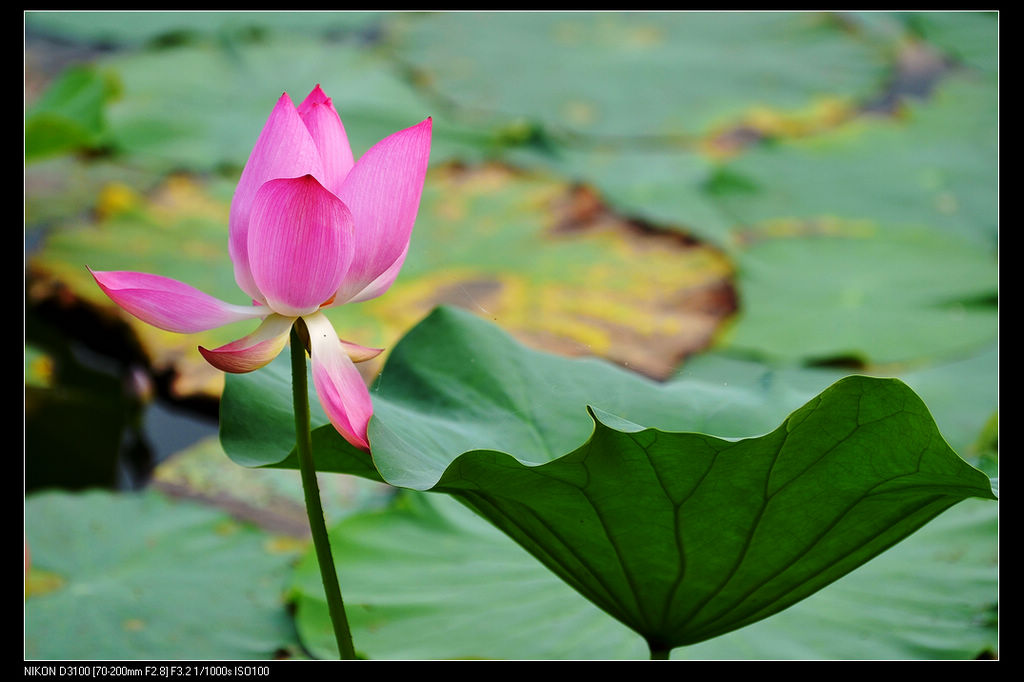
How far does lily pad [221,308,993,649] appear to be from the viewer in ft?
1.68

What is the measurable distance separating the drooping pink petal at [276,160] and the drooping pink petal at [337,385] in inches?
2.4

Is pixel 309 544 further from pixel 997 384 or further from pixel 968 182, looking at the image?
pixel 968 182

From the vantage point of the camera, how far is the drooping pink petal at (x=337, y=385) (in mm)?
479

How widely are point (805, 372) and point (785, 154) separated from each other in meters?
0.86

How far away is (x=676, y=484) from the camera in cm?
54

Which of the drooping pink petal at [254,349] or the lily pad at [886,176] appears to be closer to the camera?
the drooping pink petal at [254,349]

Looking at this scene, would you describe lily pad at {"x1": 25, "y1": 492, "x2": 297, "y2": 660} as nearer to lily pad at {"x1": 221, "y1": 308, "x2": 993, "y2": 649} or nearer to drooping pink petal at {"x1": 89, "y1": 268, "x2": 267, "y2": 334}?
lily pad at {"x1": 221, "y1": 308, "x2": 993, "y2": 649}

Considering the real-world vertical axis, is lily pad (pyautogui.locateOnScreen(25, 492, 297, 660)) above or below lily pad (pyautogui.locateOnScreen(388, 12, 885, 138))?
below

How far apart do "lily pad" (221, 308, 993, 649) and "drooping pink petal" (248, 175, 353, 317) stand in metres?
0.10

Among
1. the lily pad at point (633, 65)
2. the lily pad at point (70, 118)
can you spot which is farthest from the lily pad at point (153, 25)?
the lily pad at point (70, 118)

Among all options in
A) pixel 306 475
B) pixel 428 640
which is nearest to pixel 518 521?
pixel 306 475

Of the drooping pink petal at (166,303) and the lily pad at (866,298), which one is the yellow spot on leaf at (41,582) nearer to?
the drooping pink petal at (166,303)

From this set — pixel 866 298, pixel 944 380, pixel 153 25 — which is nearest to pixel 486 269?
pixel 866 298

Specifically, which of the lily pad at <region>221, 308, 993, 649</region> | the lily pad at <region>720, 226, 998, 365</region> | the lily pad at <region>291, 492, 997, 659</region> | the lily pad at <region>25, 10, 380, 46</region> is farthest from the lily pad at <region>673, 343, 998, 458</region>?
the lily pad at <region>25, 10, 380, 46</region>
